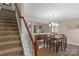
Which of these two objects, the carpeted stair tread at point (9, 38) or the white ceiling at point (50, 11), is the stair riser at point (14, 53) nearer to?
the carpeted stair tread at point (9, 38)

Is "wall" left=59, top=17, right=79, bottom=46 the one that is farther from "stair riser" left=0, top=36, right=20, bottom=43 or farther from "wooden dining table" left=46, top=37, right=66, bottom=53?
"stair riser" left=0, top=36, right=20, bottom=43

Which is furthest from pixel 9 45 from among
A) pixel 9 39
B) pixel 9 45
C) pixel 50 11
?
pixel 50 11

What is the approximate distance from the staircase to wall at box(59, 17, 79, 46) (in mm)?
869

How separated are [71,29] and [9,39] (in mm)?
1275

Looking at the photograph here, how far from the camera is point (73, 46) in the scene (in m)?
1.69

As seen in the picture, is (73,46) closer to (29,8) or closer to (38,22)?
(38,22)

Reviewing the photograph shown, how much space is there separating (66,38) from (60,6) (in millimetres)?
529

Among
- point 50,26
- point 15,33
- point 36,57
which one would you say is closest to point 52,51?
point 36,57

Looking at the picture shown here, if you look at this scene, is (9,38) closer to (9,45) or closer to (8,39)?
(8,39)

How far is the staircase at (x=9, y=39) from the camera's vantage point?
1.93 m

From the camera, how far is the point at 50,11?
1.75m

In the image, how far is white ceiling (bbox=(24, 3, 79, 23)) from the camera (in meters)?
1.72

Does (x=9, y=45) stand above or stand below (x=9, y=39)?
below

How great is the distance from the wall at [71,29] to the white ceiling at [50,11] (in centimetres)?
8
